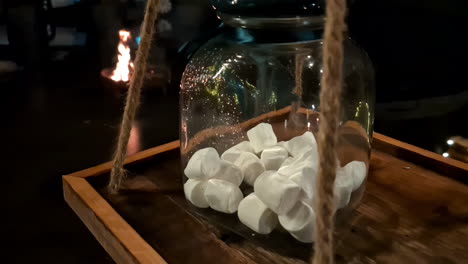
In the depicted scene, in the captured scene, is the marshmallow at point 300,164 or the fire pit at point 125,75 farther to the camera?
the fire pit at point 125,75

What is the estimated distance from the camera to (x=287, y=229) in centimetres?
42

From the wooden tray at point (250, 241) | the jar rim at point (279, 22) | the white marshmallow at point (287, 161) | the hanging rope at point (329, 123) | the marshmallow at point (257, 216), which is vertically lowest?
the wooden tray at point (250, 241)

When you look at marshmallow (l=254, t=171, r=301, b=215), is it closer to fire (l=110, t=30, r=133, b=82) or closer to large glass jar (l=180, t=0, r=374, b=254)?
large glass jar (l=180, t=0, r=374, b=254)

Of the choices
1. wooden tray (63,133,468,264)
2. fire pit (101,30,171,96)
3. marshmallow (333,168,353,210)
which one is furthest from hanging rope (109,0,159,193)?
fire pit (101,30,171,96)

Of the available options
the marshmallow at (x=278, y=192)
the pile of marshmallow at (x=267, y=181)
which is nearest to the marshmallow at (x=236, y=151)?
the pile of marshmallow at (x=267, y=181)

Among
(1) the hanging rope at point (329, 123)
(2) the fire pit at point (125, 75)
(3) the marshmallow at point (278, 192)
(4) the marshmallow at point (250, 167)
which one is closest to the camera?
(1) the hanging rope at point (329, 123)

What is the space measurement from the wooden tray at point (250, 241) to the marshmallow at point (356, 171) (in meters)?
0.03

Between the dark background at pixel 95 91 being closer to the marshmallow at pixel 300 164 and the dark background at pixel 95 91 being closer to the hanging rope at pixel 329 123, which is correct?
the marshmallow at pixel 300 164

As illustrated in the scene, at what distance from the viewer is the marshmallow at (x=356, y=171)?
0.50 metres

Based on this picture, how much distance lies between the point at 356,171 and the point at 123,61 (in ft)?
3.43

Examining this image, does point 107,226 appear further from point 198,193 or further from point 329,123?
point 329,123

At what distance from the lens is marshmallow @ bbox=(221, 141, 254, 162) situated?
529mm

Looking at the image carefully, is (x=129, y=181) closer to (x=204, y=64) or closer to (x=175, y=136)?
(x=204, y=64)

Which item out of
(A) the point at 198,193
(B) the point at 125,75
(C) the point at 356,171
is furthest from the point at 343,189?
(B) the point at 125,75
